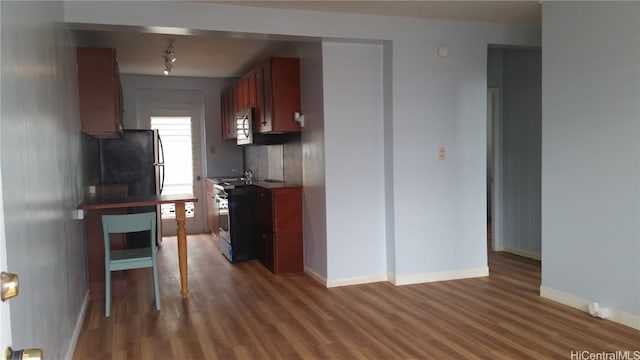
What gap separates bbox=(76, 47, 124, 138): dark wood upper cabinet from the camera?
4.09 m

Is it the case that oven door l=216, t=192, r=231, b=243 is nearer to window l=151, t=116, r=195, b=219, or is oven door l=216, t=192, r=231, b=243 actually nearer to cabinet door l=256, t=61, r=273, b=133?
cabinet door l=256, t=61, r=273, b=133

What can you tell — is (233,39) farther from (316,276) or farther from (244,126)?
(316,276)

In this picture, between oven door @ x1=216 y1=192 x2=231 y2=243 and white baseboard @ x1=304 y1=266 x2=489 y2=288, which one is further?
oven door @ x1=216 y1=192 x2=231 y2=243

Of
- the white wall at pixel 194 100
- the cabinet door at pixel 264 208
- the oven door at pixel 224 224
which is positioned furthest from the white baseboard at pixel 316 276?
the white wall at pixel 194 100

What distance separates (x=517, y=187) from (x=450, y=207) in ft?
4.93

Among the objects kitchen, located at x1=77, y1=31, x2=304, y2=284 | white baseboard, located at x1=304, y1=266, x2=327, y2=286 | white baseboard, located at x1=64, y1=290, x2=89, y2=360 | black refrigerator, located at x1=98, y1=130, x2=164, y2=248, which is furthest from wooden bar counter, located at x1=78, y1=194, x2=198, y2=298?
black refrigerator, located at x1=98, y1=130, x2=164, y2=248

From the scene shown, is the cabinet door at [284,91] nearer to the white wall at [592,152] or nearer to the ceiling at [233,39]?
the ceiling at [233,39]

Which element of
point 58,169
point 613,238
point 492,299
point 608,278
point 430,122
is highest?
point 430,122

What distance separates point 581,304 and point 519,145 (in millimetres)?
2431

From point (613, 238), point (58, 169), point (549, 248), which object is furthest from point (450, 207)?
point (58, 169)

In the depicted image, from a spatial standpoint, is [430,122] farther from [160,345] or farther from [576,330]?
[160,345]

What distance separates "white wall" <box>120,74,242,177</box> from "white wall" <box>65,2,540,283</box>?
12.6ft

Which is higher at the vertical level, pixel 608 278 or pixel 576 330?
pixel 608 278

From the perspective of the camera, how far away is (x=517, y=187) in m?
5.72
